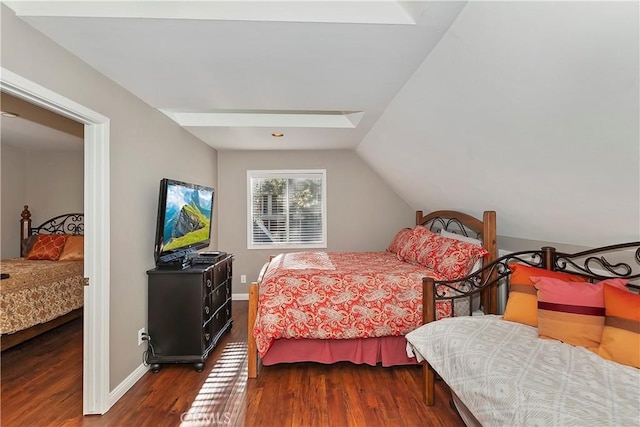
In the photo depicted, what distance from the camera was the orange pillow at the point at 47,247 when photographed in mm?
3986

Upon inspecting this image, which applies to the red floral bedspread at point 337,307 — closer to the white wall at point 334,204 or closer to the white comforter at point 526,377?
the white comforter at point 526,377

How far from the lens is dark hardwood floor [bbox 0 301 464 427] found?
6.80ft

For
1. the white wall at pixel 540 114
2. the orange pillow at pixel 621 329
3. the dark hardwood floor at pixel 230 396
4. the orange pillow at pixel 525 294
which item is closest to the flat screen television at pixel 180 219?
the dark hardwood floor at pixel 230 396

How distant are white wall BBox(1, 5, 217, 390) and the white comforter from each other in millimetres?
2201

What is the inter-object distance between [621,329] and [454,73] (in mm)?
1614

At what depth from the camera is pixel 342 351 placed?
8.86 ft

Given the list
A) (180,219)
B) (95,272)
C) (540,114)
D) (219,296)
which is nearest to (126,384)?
(95,272)

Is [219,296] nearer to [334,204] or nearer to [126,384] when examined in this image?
[126,384]

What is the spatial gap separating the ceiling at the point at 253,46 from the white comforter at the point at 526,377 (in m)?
1.73

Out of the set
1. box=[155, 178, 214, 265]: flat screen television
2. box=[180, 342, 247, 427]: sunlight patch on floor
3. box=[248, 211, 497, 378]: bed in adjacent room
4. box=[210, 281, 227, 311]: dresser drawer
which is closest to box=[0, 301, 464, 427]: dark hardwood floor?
box=[180, 342, 247, 427]: sunlight patch on floor

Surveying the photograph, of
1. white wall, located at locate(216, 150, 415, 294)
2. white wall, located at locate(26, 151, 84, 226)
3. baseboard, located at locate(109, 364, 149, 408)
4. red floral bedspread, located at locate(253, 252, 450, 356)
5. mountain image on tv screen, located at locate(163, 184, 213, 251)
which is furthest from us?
white wall, located at locate(216, 150, 415, 294)

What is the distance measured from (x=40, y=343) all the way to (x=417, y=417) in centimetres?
379

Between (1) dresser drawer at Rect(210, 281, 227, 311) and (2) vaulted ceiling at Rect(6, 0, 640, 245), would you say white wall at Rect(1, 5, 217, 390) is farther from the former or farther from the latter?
(1) dresser drawer at Rect(210, 281, 227, 311)

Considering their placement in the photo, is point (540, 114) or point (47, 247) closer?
point (540, 114)
